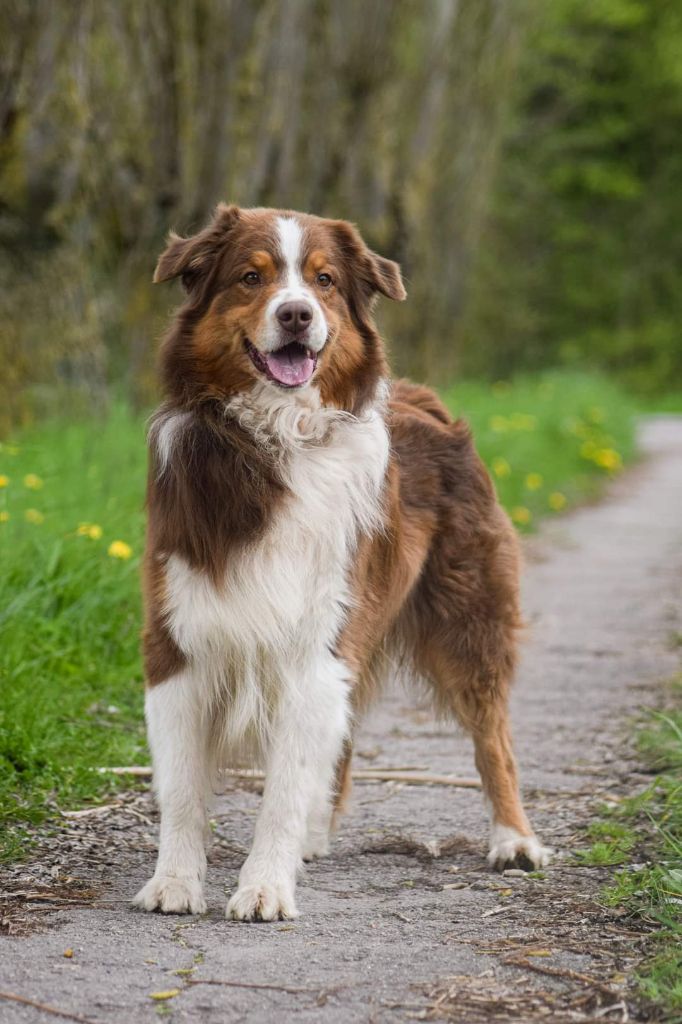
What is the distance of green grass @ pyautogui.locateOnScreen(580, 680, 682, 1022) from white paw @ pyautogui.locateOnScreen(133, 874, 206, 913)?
110cm

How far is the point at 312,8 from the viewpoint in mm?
13344

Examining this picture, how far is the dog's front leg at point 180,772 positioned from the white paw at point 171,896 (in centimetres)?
2

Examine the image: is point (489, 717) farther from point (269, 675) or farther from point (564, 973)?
point (564, 973)

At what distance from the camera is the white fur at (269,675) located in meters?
3.96

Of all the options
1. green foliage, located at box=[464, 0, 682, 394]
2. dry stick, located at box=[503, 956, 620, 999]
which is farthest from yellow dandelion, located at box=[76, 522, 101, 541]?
green foliage, located at box=[464, 0, 682, 394]

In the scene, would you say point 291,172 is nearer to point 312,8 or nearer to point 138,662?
point 312,8

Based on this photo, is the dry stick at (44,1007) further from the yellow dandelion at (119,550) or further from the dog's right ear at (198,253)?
the yellow dandelion at (119,550)

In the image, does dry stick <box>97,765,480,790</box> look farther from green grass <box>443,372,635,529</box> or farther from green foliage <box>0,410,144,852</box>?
green grass <box>443,372,635,529</box>

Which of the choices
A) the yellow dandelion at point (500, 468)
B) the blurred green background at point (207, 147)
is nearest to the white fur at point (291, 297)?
the blurred green background at point (207, 147)

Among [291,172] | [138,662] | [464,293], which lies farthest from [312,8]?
[138,662]

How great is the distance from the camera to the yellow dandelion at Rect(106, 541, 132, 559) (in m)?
6.33

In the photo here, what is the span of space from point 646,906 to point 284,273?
1.97 metres

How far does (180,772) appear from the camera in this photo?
402cm

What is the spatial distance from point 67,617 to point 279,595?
2326 mm
